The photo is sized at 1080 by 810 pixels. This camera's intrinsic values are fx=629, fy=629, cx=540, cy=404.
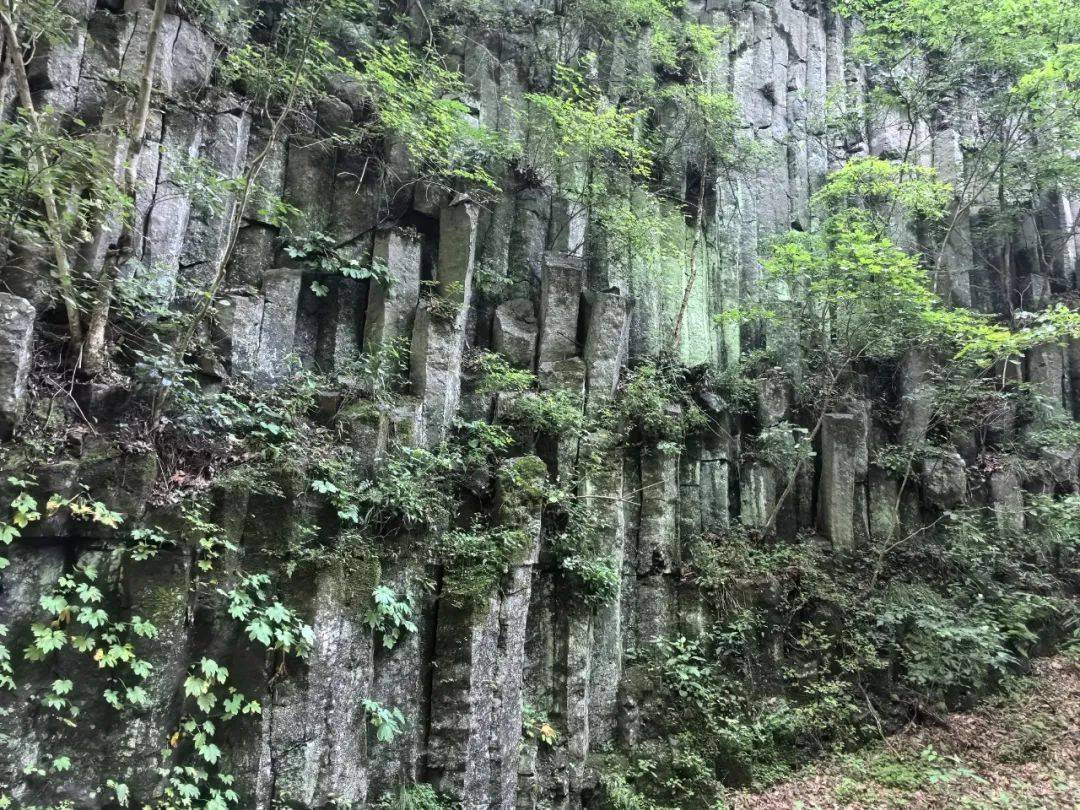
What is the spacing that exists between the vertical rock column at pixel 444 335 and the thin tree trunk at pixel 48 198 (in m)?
4.00

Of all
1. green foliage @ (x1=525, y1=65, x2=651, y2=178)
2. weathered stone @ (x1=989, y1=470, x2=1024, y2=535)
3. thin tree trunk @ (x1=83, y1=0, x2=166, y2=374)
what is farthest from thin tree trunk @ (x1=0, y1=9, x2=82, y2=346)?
weathered stone @ (x1=989, y1=470, x2=1024, y2=535)

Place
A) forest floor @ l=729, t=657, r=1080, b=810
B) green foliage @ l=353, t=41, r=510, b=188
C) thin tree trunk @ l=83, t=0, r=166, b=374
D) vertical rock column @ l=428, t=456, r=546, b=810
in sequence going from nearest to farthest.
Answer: thin tree trunk @ l=83, t=0, r=166, b=374 → vertical rock column @ l=428, t=456, r=546, b=810 → forest floor @ l=729, t=657, r=1080, b=810 → green foliage @ l=353, t=41, r=510, b=188

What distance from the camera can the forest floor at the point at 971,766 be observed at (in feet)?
27.3

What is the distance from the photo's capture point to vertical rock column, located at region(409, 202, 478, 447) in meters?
9.16

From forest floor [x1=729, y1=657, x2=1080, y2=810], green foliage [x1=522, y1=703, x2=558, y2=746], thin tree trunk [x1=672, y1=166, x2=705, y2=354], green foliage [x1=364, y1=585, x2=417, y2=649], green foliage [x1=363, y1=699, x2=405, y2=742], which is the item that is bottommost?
forest floor [x1=729, y1=657, x2=1080, y2=810]

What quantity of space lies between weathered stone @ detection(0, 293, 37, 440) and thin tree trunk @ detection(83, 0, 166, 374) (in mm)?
631

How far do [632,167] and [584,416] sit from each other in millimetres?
6100

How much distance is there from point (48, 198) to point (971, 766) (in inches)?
518

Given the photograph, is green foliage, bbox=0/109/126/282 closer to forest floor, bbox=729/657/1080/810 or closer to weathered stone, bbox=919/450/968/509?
forest floor, bbox=729/657/1080/810

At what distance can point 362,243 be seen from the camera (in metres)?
10.0

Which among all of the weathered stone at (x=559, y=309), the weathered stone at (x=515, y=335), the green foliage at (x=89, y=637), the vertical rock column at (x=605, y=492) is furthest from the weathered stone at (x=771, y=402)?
the green foliage at (x=89, y=637)

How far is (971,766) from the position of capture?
29.1ft

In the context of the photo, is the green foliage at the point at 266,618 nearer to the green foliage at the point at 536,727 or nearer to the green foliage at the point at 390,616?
the green foliage at the point at 390,616

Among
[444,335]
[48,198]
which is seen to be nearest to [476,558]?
[444,335]
